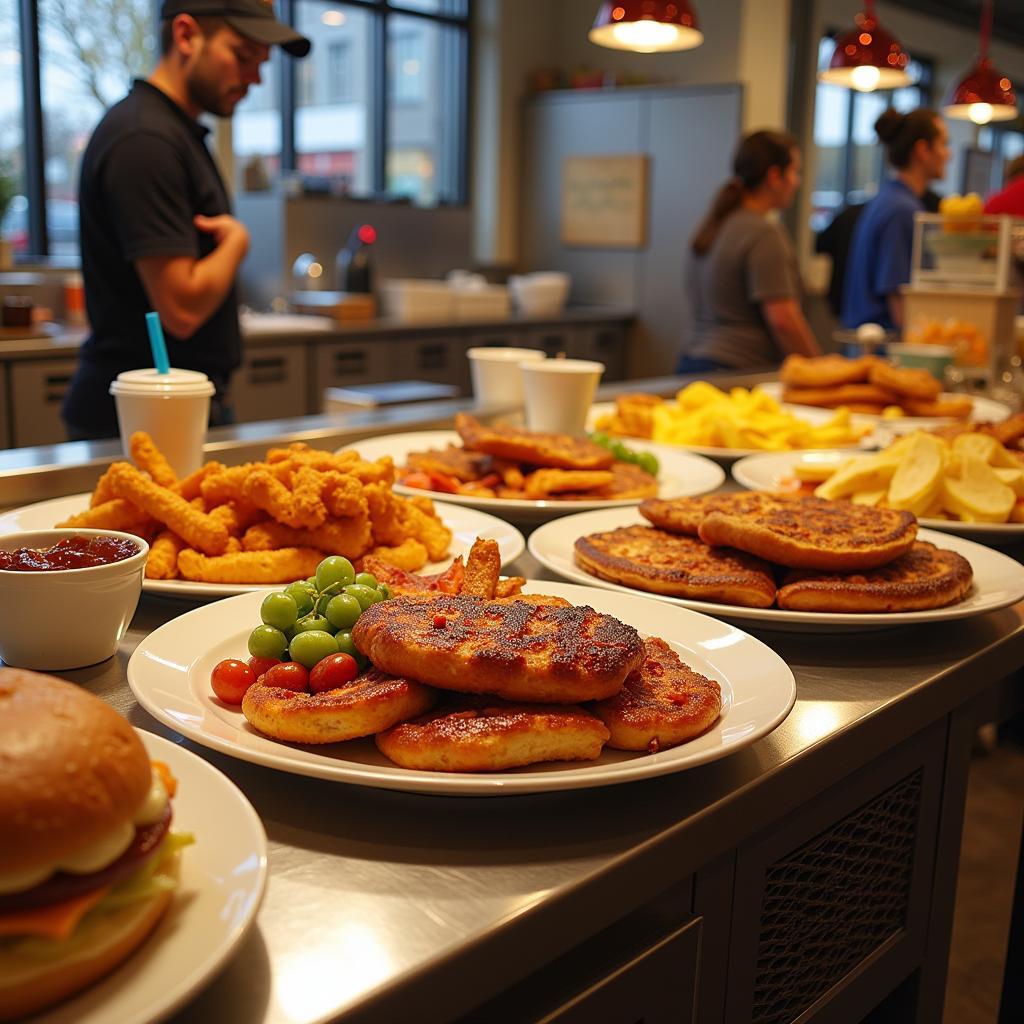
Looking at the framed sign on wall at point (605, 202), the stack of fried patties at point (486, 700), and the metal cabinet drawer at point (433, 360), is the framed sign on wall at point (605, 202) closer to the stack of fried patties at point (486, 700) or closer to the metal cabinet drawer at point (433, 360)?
the metal cabinet drawer at point (433, 360)

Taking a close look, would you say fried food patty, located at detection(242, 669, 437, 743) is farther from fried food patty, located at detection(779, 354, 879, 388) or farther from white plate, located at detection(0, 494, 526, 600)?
fried food patty, located at detection(779, 354, 879, 388)

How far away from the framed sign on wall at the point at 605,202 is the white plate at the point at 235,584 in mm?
6703

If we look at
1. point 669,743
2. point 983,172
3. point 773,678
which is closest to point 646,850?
point 669,743

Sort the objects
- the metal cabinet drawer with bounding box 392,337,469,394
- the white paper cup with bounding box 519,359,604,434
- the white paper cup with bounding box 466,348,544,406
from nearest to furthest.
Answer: the white paper cup with bounding box 519,359,604,434 < the white paper cup with bounding box 466,348,544,406 < the metal cabinet drawer with bounding box 392,337,469,394

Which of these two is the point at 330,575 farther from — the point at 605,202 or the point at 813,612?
the point at 605,202

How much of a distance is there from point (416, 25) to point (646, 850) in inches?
319

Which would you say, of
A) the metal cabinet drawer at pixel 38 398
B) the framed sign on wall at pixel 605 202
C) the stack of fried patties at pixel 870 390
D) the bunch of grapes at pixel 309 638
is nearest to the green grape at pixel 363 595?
the bunch of grapes at pixel 309 638

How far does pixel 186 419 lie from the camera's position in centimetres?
160

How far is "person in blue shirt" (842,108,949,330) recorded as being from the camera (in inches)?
196

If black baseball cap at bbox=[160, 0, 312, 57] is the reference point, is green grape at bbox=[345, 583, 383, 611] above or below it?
below

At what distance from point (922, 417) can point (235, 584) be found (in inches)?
76.6

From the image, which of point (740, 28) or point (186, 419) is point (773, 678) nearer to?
point (186, 419)

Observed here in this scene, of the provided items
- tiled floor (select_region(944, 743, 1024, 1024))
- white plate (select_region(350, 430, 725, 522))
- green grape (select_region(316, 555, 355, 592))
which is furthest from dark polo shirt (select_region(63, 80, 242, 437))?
tiled floor (select_region(944, 743, 1024, 1024))

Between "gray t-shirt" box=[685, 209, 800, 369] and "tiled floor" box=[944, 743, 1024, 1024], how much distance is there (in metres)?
1.81
